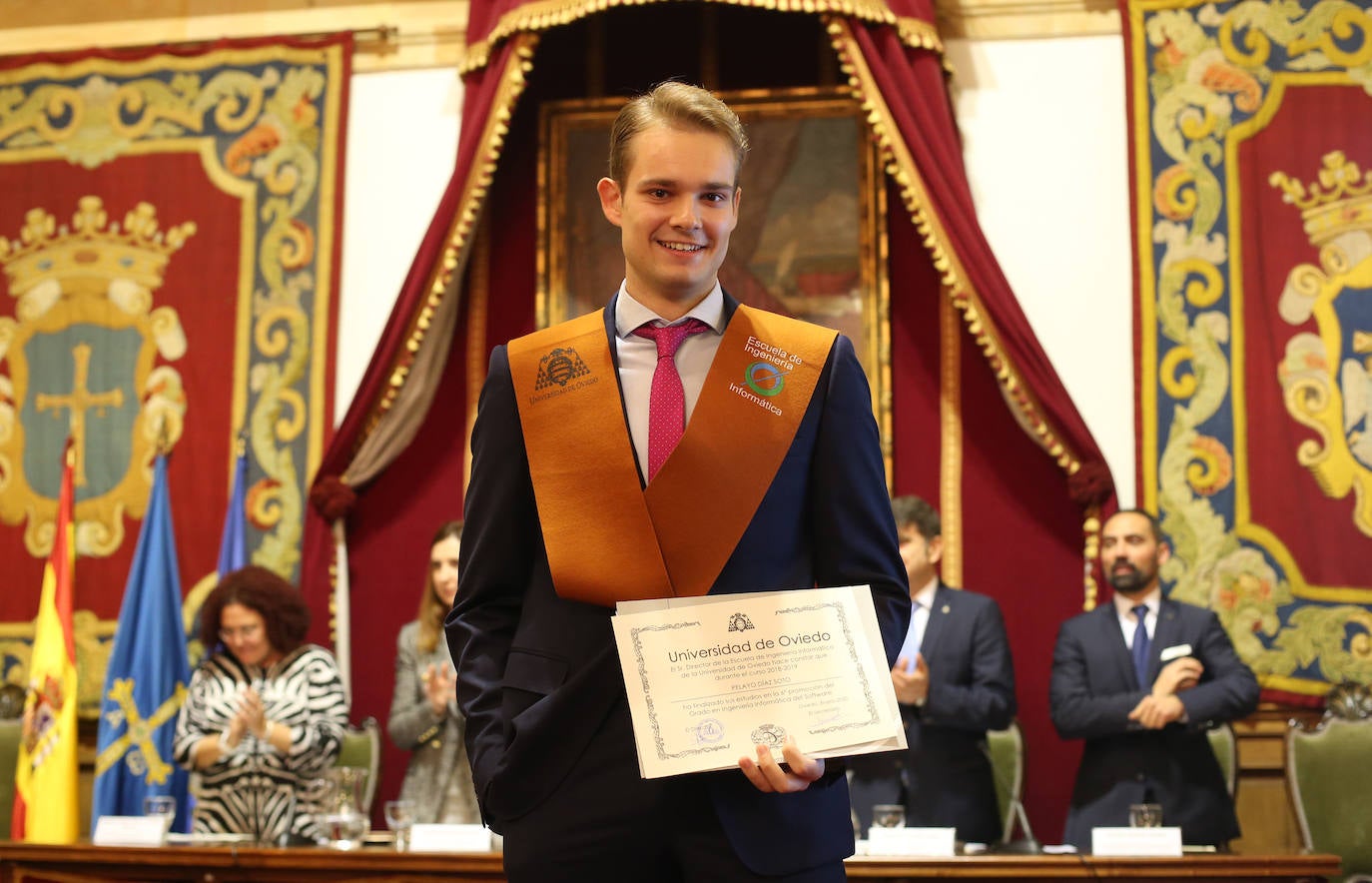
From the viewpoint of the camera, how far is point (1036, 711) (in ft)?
17.7

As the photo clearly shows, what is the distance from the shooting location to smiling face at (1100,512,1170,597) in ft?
15.5

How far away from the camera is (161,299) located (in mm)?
6164

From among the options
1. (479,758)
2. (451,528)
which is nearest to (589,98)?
(451,528)

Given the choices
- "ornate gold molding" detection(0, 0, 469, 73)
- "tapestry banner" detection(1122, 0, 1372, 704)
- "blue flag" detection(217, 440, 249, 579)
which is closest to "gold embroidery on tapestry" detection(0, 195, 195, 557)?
"blue flag" detection(217, 440, 249, 579)

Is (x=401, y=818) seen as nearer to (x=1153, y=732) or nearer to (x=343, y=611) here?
(x=343, y=611)

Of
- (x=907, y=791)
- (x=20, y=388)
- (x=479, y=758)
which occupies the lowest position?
(x=907, y=791)

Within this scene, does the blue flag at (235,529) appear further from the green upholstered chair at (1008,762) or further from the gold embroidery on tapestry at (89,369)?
the green upholstered chair at (1008,762)

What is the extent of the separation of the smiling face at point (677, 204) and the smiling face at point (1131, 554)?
10.8ft

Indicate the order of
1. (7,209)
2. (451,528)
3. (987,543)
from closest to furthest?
(451,528) < (987,543) < (7,209)

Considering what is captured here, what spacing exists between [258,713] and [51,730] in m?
1.26

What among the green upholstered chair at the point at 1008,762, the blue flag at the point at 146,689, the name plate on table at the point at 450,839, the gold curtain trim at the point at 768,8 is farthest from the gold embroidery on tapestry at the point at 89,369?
the green upholstered chair at the point at 1008,762

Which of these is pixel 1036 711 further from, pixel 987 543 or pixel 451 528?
pixel 451 528

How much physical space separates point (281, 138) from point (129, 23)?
3.07ft

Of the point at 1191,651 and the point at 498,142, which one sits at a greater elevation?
the point at 498,142
